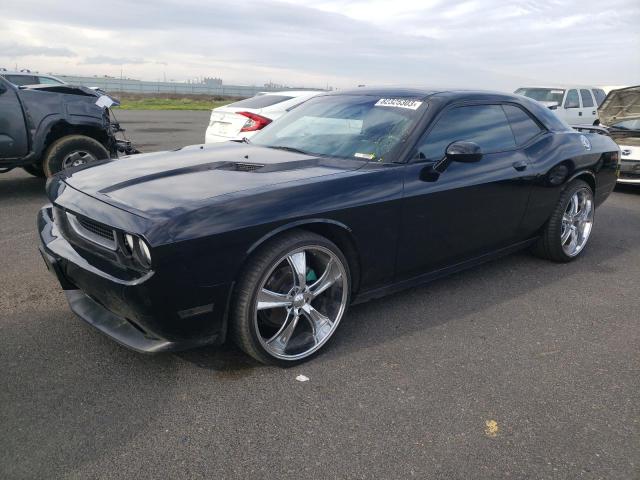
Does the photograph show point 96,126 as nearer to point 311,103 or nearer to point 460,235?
point 311,103

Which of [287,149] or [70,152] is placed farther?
[70,152]

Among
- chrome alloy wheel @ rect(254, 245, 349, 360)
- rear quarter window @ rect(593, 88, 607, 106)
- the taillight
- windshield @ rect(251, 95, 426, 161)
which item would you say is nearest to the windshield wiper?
windshield @ rect(251, 95, 426, 161)

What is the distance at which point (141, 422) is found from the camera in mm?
2365

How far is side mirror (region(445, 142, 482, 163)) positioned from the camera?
332 cm

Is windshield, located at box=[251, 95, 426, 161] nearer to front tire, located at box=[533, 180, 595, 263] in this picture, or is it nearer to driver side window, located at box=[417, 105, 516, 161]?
driver side window, located at box=[417, 105, 516, 161]

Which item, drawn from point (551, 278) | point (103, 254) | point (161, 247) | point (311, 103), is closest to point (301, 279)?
point (161, 247)

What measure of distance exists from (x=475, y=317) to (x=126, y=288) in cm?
232

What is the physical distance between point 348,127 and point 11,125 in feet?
15.7

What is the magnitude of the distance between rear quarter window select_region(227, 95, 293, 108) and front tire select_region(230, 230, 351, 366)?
236 inches

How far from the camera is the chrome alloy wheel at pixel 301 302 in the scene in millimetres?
2789

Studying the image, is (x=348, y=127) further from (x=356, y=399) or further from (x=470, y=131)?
(x=356, y=399)

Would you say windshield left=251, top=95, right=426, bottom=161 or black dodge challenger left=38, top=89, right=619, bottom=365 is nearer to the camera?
black dodge challenger left=38, top=89, right=619, bottom=365

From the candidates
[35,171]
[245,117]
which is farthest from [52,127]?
[245,117]

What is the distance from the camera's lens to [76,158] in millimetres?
6801
